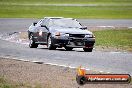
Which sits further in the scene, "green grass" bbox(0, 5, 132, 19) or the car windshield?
"green grass" bbox(0, 5, 132, 19)

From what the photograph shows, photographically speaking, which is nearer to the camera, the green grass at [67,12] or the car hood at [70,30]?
the car hood at [70,30]

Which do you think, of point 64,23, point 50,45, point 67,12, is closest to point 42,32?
point 64,23

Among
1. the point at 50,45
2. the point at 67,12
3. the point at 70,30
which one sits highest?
the point at 70,30

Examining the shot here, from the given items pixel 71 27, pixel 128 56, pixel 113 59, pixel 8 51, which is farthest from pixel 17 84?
pixel 71 27

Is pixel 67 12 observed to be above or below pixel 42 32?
below

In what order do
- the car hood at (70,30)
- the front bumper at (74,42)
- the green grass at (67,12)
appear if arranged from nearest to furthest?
the front bumper at (74,42), the car hood at (70,30), the green grass at (67,12)

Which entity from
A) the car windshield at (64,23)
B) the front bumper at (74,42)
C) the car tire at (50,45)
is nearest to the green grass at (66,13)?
the car windshield at (64,23)

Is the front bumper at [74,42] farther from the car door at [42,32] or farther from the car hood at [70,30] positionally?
the car door at [42,32]

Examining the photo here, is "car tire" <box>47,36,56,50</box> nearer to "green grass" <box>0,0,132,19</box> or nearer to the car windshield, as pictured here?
the car windshield

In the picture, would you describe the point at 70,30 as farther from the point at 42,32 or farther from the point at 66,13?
the point at 66,13

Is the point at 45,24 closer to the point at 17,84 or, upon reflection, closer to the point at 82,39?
the point at 82,39

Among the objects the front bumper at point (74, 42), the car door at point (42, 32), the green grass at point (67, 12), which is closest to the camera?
the front bumper at point (74, 42)

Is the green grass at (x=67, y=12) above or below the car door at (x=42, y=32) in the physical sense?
below

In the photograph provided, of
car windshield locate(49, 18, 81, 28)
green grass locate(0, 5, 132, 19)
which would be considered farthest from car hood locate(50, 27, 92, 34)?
green grass locate(0, 5, 132, 19)
